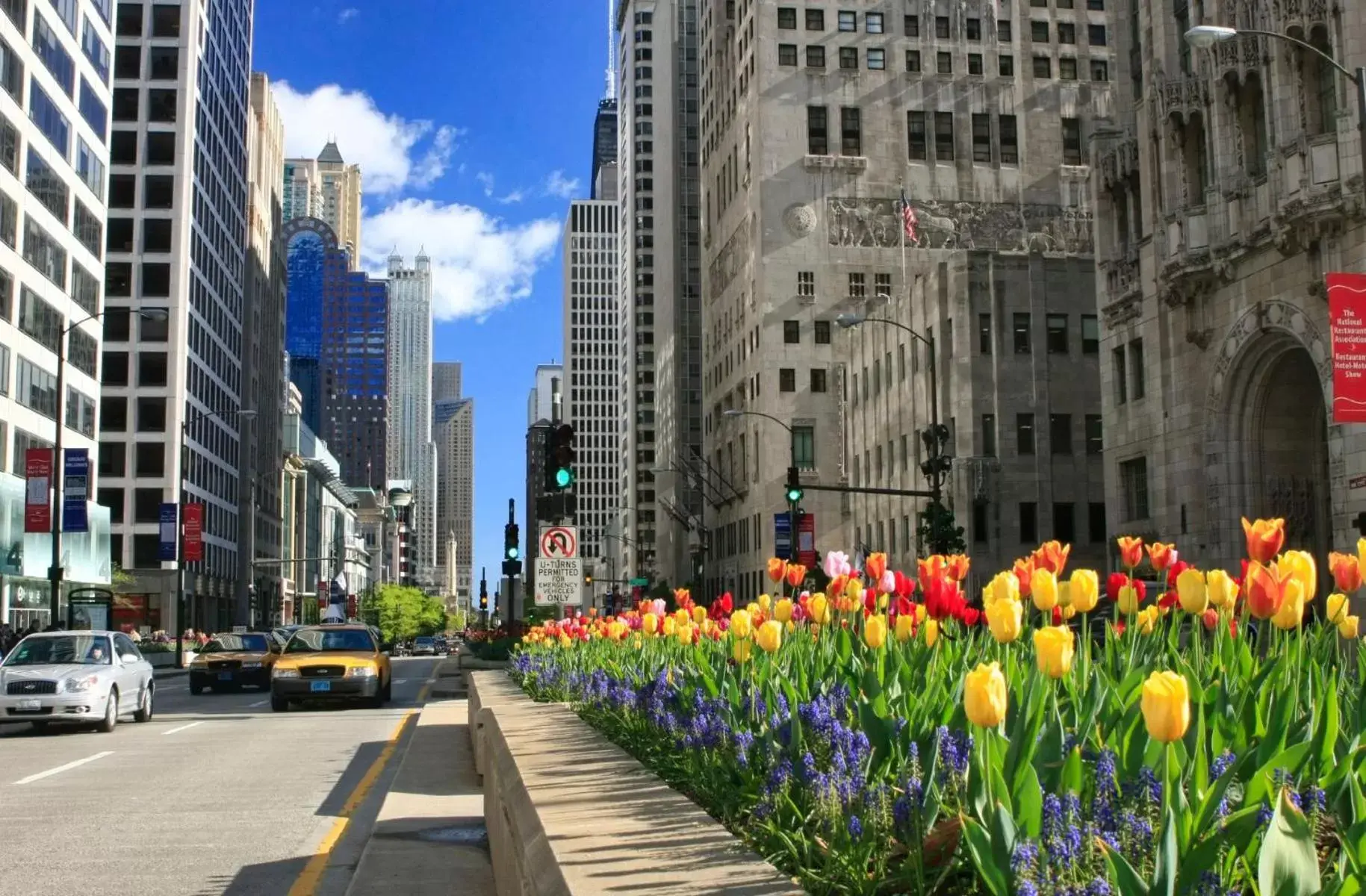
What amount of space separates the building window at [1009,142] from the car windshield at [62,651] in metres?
76.3

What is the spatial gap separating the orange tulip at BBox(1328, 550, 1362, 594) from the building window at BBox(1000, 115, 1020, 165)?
292 feet

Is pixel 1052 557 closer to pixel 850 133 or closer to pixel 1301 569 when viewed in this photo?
pixel 1301 569

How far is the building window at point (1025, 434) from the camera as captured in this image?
60.9 metres

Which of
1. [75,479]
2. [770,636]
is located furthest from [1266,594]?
[75,479]

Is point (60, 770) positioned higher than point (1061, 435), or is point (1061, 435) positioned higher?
point (1061, 435)

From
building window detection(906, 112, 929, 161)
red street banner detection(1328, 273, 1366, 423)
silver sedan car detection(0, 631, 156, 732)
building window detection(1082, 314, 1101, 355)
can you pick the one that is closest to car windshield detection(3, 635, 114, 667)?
silver sedan car detection(0, 631, 156, 732)

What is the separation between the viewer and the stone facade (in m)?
32.8

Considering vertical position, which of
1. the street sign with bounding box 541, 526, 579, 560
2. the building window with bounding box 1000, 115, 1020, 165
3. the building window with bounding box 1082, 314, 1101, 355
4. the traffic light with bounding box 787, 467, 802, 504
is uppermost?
the building window with bounding box 1000, 115, 1020, 165

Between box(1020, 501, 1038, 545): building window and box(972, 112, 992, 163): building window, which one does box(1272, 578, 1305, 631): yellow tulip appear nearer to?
box(1020, 501, 1038, 545): building window

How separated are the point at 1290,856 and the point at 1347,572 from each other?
121 inches

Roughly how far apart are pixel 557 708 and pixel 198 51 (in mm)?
98277

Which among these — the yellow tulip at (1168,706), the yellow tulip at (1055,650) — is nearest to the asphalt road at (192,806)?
the yellow tulip at (1055,650)

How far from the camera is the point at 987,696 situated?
10.8 feet

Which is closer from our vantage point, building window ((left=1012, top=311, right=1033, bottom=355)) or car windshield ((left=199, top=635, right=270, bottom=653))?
car windshield ((left=199, top=635, right=270, bottom=653))
